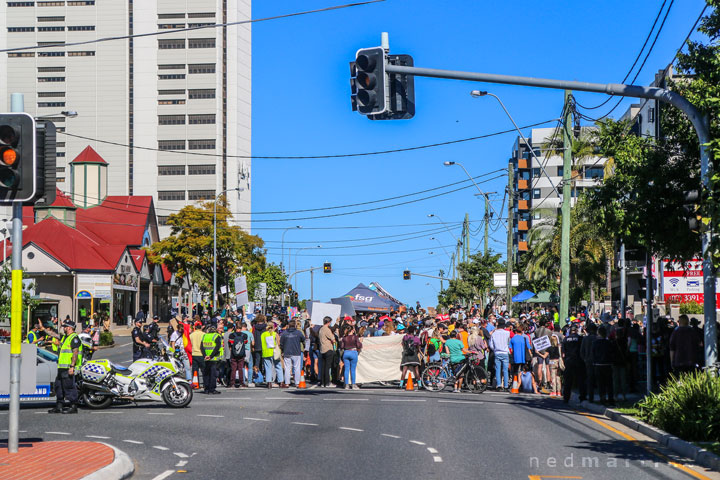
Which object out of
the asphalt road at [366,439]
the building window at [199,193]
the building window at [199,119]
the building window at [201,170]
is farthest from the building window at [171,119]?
the asphalt road at [366,439]

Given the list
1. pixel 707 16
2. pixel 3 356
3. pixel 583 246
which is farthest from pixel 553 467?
pixel 583 246

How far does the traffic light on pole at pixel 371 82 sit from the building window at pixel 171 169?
9813 centimetres

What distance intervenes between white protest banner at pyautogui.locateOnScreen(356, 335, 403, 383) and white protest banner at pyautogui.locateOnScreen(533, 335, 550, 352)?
3901 millimetres

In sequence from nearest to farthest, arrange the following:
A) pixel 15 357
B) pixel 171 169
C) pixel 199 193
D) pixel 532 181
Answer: pixel 15 357
pixel 532 181
pixel 199 193
pixel 171 169

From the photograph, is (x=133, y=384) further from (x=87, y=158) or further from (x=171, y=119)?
(x=171, y=119)

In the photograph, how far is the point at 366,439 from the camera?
1303cm

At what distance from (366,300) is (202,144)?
7322cm

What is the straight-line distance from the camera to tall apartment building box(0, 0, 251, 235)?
10756 centimetres

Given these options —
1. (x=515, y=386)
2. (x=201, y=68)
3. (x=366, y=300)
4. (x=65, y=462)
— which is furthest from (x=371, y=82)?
(x=201, y=68)

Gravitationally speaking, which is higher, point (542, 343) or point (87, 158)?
point (87, 158)

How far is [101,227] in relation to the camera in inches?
3007

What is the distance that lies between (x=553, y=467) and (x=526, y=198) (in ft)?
341

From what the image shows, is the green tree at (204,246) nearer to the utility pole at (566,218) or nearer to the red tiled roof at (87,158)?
the red tiled roof at (87,158)

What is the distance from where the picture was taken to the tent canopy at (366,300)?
38.2 m
